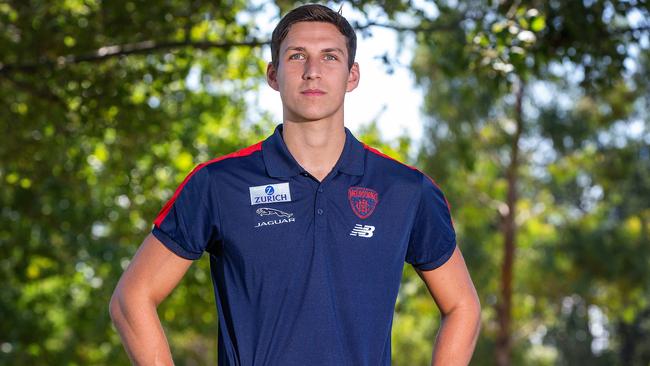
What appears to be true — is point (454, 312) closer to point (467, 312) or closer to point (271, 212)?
point (467, 312)

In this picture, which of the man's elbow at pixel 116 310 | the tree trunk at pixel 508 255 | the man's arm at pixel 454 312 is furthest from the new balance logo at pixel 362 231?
the tree trunk at pixel 508 255

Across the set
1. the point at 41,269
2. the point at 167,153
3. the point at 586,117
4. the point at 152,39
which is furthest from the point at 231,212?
the point at 586,117

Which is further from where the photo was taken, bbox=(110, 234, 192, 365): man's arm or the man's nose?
the man's nose

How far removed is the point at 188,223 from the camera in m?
3.25

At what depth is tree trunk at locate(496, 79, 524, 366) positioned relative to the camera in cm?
2655

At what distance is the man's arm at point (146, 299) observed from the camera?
3186 millimetres

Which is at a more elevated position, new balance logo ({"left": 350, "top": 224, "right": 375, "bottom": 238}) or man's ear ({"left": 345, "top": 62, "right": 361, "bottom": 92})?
man's ear ({"left": 345, "top": 62, "right": 361, "bottom": 92})

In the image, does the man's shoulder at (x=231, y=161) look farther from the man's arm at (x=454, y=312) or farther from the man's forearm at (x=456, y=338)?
the man's forearm at (x=456, y=338)

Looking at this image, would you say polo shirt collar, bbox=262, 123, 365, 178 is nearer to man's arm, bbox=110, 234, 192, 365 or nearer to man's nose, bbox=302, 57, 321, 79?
man's nose, bbox=302, 57, 321, 79

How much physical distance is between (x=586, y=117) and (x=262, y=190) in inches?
917

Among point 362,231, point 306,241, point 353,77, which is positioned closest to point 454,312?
point 362,231

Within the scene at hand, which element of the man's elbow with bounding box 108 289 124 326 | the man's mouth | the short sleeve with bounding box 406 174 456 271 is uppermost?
the man's mouth

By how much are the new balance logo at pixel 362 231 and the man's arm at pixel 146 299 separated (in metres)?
0.49

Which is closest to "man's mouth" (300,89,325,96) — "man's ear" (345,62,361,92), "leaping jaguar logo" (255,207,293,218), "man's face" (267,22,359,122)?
"man's face" (267,22,359,122)
